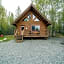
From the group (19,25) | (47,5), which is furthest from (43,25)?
(47,5)

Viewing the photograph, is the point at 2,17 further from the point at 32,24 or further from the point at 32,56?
the point at 32,56

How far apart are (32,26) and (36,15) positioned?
188 cm

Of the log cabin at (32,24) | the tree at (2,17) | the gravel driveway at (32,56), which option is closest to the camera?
the gravel driveway at (32,56)

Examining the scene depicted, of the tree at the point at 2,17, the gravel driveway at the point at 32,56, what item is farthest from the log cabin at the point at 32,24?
the tree at the point at 2,17

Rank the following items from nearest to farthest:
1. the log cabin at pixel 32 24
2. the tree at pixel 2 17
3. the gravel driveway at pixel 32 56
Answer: the gravel driveway at pixel 32 56 → the log cabin at pixel 32 24 → the tree at pixel 2 17

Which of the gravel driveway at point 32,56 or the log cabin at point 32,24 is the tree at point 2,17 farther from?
the gravel driveway at point 32,56

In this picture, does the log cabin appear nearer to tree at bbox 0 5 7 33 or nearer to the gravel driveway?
the gravel driveway

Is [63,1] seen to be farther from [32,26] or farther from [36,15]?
[32,26]

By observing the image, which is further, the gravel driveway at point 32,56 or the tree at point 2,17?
the tree at point 2,17

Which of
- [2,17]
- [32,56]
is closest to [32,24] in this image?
[32,56]

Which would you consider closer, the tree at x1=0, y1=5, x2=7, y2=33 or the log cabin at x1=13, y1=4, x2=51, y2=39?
the log cabin at x1=13, y1=4, x2=51, y2=39

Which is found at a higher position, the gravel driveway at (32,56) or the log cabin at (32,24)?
the log cabin at (32,24)

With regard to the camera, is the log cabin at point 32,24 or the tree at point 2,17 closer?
the log cabin at point 32,24

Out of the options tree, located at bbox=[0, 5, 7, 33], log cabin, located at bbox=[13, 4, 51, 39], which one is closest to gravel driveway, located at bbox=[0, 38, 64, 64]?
log cabin, located at bbox=[13, 4, 51, 39]
